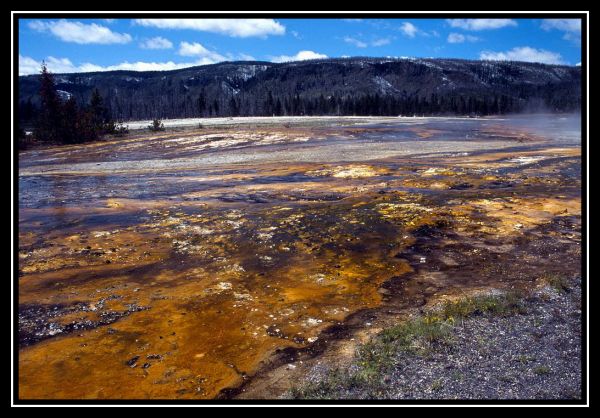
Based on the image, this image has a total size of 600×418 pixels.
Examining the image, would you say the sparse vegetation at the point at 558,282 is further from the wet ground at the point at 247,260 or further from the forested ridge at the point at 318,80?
the forested ridge at the point at 318,80

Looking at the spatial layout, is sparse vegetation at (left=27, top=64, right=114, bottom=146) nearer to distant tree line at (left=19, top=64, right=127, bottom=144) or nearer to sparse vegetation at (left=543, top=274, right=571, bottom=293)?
distant tree line at (left=19, top=64, right=127, bottom=144)

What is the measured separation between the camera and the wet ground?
4836 millimetres

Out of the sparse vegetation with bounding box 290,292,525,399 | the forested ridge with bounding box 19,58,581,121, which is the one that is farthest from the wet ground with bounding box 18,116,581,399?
the forested ridge with bounding box 19,58,581,121

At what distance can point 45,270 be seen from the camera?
7.63 m

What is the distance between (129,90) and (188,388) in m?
165

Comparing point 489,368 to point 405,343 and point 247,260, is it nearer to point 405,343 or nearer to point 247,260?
point 405,343

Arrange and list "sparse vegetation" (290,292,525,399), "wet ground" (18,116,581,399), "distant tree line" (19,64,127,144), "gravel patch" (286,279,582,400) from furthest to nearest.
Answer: "distant tree line" (19,64,127,144) → "wet ground" (18,116,581,399) → "sparse vegetation" (290,292,525,399) → "gravel patch" (286,279,582,400)

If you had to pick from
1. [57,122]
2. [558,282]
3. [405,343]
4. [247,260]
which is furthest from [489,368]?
[57,122]

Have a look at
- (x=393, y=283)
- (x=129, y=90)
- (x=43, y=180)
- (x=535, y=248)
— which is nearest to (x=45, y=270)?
(x=393, y=283)

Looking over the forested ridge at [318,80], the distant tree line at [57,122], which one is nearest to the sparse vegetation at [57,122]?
the distant tree line at [57,122]

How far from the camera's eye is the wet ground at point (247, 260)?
4.84 m
